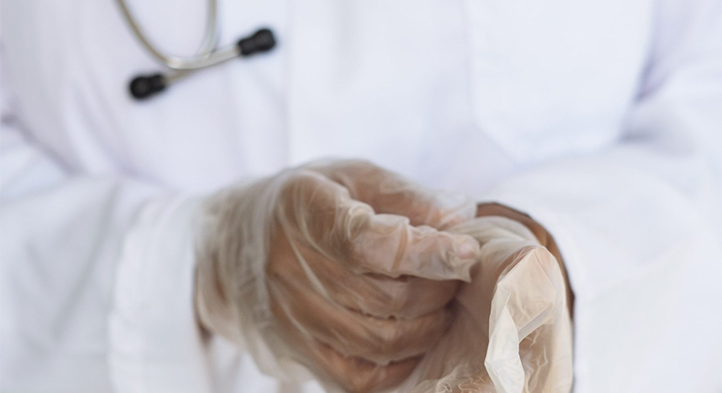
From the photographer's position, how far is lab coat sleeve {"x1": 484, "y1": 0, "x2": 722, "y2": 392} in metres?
0.41

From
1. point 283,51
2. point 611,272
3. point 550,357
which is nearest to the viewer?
point 550,357

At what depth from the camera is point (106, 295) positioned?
50cm

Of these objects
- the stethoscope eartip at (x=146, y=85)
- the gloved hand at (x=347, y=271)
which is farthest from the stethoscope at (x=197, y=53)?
the gloved hand at (x=347, y=271)

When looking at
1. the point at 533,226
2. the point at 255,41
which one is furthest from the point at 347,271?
the point at 255,41

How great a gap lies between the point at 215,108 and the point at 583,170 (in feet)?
1.10

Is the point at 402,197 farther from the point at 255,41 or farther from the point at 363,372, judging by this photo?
the point at 255,41

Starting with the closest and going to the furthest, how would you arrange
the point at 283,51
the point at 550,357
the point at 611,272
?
1. the point at 550,357
2. the point at 611,272
3. the point at 283,51

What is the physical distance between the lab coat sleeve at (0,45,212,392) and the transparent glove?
0.23 metres

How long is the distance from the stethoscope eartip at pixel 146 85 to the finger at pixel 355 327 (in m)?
0.25

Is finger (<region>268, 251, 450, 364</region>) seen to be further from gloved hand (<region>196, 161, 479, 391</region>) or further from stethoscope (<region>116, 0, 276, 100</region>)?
stethoscope (<region>116, 0, 276, 100</region>)

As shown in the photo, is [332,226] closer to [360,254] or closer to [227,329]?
[360,254]

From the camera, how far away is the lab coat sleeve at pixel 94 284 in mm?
470

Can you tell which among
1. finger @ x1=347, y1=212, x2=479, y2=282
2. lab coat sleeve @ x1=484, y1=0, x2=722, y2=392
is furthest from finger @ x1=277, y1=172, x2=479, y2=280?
lab coat sleeve @ x1=484, y1=0, x2=722, y2=392

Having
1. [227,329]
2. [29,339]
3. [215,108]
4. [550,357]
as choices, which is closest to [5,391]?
[29,339]
